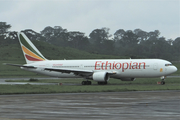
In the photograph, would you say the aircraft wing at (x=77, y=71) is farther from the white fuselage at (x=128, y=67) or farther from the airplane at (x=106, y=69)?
the white fuselage at (x=128, y=67)

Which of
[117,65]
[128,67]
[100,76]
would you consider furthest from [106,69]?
[128,67]

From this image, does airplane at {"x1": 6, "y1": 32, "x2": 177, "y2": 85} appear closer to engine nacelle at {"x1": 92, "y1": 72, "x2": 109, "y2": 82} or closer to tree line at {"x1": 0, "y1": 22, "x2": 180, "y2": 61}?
engine nacelle at {"x1": 92, "y1": 72, "x2": 109, "y2": 82}

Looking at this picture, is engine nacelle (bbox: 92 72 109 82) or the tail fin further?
the tail fin

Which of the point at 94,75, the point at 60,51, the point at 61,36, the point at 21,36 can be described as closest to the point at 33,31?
the point at 61,36

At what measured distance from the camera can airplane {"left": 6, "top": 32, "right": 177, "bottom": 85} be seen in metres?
45.5

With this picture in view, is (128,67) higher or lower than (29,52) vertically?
lower

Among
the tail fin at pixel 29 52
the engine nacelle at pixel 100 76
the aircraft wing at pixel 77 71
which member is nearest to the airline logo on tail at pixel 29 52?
the tail fin at pixel 29 52

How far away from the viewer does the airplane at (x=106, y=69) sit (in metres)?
45.5

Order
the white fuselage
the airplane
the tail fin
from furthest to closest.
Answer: the tail fin → the airplane → the white fuselage

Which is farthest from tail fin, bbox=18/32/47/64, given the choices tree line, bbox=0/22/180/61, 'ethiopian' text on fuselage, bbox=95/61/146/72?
tree line, bbox=0/22/180/61

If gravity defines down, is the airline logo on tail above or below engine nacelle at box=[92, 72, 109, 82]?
Result: above

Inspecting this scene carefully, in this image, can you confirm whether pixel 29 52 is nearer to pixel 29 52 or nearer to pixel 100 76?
pixel 29 52

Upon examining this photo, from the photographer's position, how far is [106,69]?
47.8 m

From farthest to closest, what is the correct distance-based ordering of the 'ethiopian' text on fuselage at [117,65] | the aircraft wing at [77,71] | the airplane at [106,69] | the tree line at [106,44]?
the tree line at [106,44] < the aircraft wing at [77,71] < the 'ethiopian' text on fuselage at [117,65] < the airplane at [106,69]
